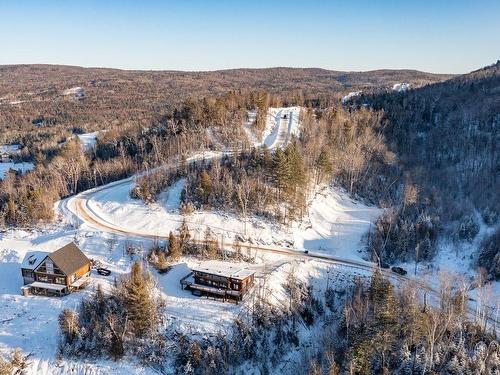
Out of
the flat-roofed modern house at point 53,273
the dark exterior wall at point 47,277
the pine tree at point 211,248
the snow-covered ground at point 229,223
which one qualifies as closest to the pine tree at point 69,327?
the flat-roofed modern house at point 53,273

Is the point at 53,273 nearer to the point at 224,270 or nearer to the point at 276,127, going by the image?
the point at 224,270

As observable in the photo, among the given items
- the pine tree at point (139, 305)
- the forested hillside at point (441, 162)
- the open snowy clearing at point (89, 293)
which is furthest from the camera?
the forested hillside at point (441, 162)

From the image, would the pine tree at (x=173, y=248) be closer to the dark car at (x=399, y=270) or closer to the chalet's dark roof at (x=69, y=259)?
the chalet's dark roof at (x=69, y=259)

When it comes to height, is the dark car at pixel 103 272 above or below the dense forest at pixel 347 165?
below

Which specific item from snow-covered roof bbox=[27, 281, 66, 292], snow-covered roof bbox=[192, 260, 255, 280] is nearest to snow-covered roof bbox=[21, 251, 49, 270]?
snow-covered roof bbox=[27, 281, 66, 292]

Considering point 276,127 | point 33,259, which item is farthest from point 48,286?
point 276,127

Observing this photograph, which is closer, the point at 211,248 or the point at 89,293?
the point at 89,293

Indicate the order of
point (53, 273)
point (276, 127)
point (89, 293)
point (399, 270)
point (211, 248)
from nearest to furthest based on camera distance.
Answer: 1. point (89, 293)
2. point (53, 273)
3. point (211, 248)
4. point (399, 270)
5. point (276, 127)

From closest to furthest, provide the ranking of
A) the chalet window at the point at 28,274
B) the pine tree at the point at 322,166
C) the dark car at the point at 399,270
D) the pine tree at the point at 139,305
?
the pine tree at the point at 139,305 → the chalet window at the point at 28,274 → the dark car at the point at 399,270 → the pine tree at the point at 322,166
